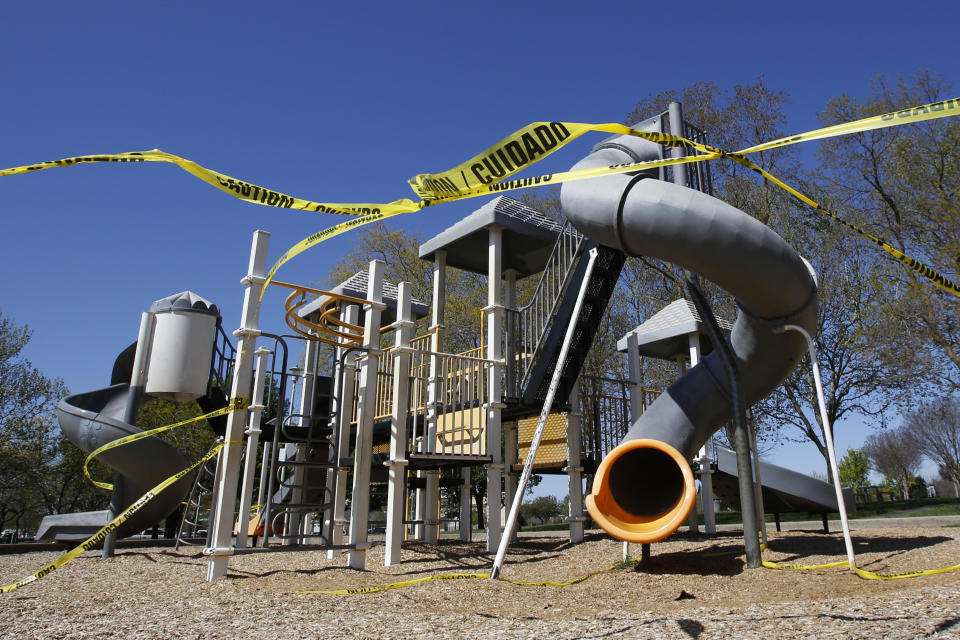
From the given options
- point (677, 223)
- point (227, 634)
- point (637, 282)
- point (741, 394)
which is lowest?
point (227, 634)

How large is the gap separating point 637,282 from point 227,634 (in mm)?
20032

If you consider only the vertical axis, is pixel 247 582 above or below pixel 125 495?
below

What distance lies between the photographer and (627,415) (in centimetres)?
1273

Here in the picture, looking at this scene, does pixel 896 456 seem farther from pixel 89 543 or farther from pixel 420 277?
pixel 89 543

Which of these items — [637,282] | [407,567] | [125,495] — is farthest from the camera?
[637,282]

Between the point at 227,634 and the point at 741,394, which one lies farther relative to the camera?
the point at 741,394

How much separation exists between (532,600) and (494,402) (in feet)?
14.6

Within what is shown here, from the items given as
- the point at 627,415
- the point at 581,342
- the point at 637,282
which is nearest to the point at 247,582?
the point at 581,342

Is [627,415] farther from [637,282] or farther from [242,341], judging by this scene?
[637,282]

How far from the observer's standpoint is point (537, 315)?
10.3m

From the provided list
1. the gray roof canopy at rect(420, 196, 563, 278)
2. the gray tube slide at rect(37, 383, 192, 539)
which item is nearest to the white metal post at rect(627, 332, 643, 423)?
the gray roof canopy at rect(420, 196, 563, 278)

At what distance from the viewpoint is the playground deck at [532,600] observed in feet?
11.9

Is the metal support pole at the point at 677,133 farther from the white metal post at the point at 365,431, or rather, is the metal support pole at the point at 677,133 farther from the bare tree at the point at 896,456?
the bare tree at the point at 896,456

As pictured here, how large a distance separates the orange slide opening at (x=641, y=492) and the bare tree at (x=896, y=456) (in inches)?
1807
